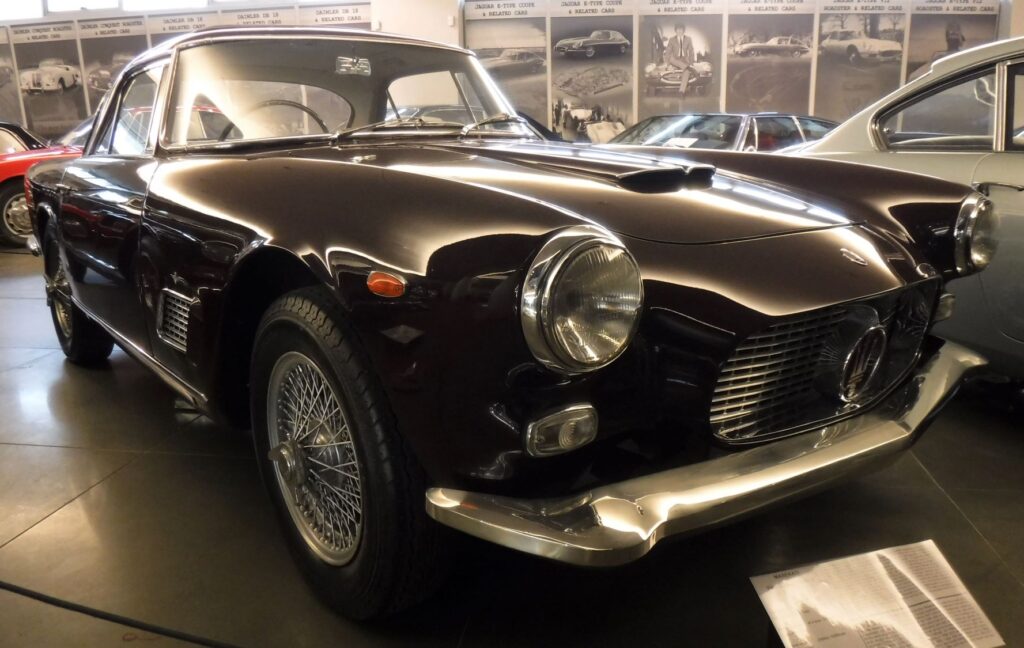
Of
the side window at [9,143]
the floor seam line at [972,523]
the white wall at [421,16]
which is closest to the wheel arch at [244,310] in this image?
the floor seam line at [972,523]

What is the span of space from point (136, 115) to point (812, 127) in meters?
5.83

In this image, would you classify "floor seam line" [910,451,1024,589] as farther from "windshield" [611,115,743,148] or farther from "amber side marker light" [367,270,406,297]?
"windshield" [611,115,743,148]

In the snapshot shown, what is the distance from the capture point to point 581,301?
117 cm

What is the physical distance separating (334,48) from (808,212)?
1.57m

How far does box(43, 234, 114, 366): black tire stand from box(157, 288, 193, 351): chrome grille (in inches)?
53.0

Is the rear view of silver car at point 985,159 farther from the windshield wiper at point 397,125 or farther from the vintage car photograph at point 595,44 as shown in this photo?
the vintage car photograph at point 595,44

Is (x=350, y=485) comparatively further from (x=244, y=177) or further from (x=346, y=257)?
(x=244, y=177)

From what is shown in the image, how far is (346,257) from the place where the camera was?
4.35 feet

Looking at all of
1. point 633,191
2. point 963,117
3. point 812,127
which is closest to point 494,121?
point 633,191

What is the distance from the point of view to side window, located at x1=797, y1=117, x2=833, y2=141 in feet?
21.7

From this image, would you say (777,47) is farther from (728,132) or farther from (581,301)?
(581,301)

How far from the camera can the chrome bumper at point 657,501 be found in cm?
113

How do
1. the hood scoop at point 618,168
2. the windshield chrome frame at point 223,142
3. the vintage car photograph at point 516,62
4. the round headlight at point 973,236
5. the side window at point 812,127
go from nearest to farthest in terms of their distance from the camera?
the hood scoop at point 618,168, the round headlight at point 973,236, the windshield chrome frame at point 223,142, the side window at point 812,127, the vintage car photograph at point 516,62

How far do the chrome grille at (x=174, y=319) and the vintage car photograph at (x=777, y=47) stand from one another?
25.8ft
